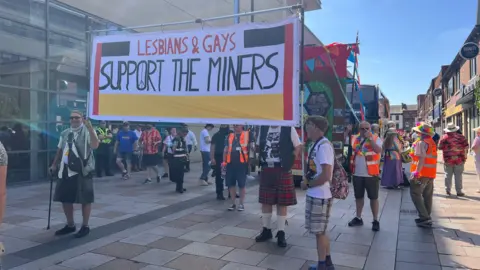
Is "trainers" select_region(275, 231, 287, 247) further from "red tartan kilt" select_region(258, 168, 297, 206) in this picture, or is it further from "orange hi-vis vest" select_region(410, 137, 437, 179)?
"orange hi-vis vest" select_region(410, 137, 437, 179)

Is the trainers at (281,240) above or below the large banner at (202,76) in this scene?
below

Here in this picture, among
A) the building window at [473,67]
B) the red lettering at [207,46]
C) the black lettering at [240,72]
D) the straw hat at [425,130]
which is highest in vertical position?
the building window at [473,67]

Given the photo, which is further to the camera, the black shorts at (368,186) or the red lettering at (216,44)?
the black shorts at (368,186)

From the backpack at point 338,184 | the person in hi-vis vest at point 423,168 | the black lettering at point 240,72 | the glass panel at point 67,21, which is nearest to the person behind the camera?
the backpack at point 338,184

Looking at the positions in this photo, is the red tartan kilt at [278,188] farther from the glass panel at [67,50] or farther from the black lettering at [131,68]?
the glass panel at [67,50]

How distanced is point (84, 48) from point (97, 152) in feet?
10.8

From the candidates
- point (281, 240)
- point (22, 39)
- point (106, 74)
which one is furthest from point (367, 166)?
point (22, 39)

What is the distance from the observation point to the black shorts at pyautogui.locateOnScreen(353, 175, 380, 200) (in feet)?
19.0

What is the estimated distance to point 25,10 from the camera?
400 inches

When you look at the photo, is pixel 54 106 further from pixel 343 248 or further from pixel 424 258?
pixel 424 258

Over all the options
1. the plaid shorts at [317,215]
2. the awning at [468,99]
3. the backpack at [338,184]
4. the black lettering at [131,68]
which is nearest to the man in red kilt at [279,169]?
the backpack at [338,184]

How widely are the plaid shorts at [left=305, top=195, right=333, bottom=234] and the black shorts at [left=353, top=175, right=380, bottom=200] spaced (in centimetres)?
211

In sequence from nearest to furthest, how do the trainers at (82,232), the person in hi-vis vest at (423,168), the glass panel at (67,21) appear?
the trainers at (82,232)
the person in hi-vis vest at (423,168)
the glass panel at (67,21)

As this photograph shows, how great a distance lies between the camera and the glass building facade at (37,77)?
9805 mm
